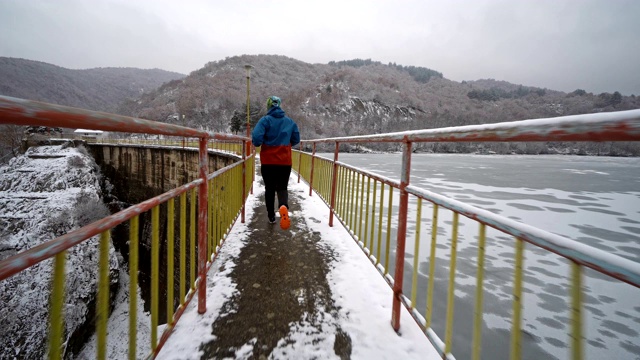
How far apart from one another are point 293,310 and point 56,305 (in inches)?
62.6

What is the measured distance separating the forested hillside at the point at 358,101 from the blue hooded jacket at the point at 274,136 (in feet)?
164

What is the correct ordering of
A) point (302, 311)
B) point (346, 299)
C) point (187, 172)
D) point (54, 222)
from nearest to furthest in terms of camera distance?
point (302, 311)
point (346, 299)
point (54, 222)
point (187, 172)

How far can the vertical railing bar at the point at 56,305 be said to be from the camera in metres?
0.92

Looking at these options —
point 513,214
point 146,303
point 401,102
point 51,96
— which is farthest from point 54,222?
point 51,96

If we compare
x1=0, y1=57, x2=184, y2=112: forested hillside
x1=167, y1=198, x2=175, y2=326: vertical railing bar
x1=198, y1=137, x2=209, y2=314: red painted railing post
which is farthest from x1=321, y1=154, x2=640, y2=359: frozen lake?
x1=0, y1=57, x2=184, y2=112: forested hillside

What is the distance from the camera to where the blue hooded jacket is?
3.80m

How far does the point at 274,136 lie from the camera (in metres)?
3.88

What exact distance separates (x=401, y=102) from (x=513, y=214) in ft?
403

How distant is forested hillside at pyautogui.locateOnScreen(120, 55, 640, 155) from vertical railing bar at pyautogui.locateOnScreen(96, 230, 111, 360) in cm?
5275

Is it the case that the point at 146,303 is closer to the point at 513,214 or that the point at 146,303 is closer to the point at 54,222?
the point at 54,222

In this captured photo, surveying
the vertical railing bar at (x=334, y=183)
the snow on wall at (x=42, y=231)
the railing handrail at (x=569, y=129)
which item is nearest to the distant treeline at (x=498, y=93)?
the snow on wall at (x=42, y=231)

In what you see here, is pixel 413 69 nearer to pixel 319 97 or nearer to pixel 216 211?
pixel 319 97

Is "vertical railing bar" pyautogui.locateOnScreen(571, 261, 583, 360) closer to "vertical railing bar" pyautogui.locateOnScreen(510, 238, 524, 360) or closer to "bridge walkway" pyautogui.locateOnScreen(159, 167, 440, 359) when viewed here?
"vertical railing bar" pyautogui.locateOnScreen(510, 238, 524, 360)

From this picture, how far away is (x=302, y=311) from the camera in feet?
7.39
